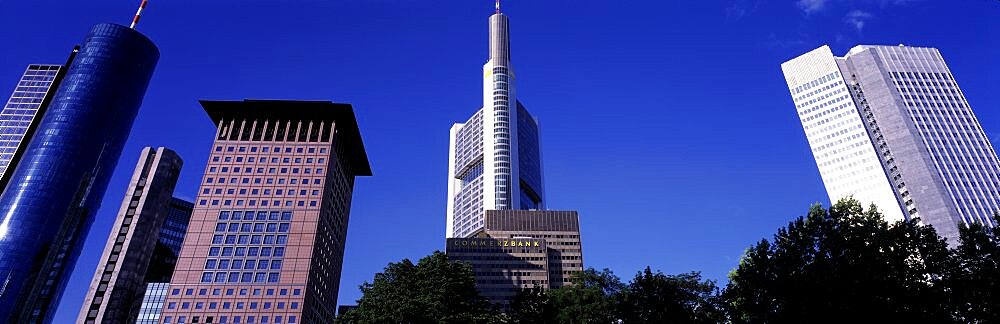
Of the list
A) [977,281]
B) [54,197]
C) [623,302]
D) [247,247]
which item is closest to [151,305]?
[54,197]

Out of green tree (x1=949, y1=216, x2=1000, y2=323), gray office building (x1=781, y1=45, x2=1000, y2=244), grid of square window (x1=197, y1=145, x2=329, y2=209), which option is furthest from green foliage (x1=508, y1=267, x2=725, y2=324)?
gray office building (x1=781, y1=45, x2=1000, y2=244)

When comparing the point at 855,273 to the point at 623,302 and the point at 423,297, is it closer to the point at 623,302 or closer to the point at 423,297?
the point at 623,302

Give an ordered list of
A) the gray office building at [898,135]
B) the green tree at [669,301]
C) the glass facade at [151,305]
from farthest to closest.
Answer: the glass facade at [151,305] < the gray office building at [898,135] < the green tree at [669,301]

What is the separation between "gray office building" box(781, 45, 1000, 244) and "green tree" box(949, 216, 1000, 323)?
101 metres

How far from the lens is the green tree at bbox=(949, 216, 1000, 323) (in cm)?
4100

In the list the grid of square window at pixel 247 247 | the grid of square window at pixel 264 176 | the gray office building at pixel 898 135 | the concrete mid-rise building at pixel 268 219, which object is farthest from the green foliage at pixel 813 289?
the gray office building at pixel 898 135

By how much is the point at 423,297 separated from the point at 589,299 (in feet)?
58.5

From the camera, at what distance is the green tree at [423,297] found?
215 feet

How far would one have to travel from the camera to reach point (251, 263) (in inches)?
4884

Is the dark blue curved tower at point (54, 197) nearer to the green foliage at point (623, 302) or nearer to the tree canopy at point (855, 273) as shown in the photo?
the green foliage at point (623, 302)

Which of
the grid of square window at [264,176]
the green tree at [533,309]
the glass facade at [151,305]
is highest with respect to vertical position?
the grid of square window at [264,176]

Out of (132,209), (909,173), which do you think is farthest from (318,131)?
(909,173)

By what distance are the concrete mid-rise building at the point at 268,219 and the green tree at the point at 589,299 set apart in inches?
2678

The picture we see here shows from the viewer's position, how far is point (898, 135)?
505 feet
